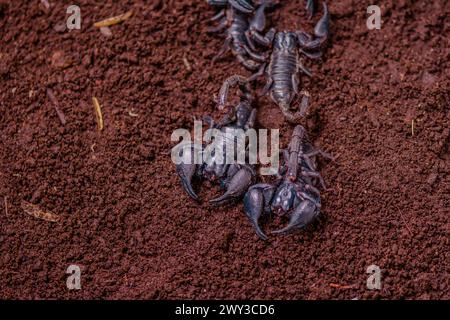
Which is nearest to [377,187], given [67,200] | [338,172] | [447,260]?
[338,172]

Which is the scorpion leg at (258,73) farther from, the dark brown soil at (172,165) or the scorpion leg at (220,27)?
the scorpion leg at (220,27)

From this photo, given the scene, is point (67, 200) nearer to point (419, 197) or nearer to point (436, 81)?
point (419, 197)

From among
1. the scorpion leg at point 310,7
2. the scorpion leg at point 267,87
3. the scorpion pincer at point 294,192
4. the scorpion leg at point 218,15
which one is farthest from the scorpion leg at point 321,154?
the scorpion leg at point 218,15

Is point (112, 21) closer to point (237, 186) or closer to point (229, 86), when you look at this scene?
point (229, 86)

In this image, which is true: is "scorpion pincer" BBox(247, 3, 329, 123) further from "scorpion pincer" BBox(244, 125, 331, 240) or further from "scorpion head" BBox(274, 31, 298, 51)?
"scorpion pincer" BBox(244, 125, 331, 240)

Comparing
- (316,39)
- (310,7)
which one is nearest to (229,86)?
(316,39)

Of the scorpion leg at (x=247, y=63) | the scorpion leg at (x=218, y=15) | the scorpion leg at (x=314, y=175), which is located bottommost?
the scorpion leg at (x=314, y=175)

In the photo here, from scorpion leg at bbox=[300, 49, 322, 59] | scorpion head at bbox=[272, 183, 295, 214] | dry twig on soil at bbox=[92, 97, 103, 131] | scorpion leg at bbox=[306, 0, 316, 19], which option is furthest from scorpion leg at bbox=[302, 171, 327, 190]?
dry twig on soil at bbox=[92, 97, 103, 131]
